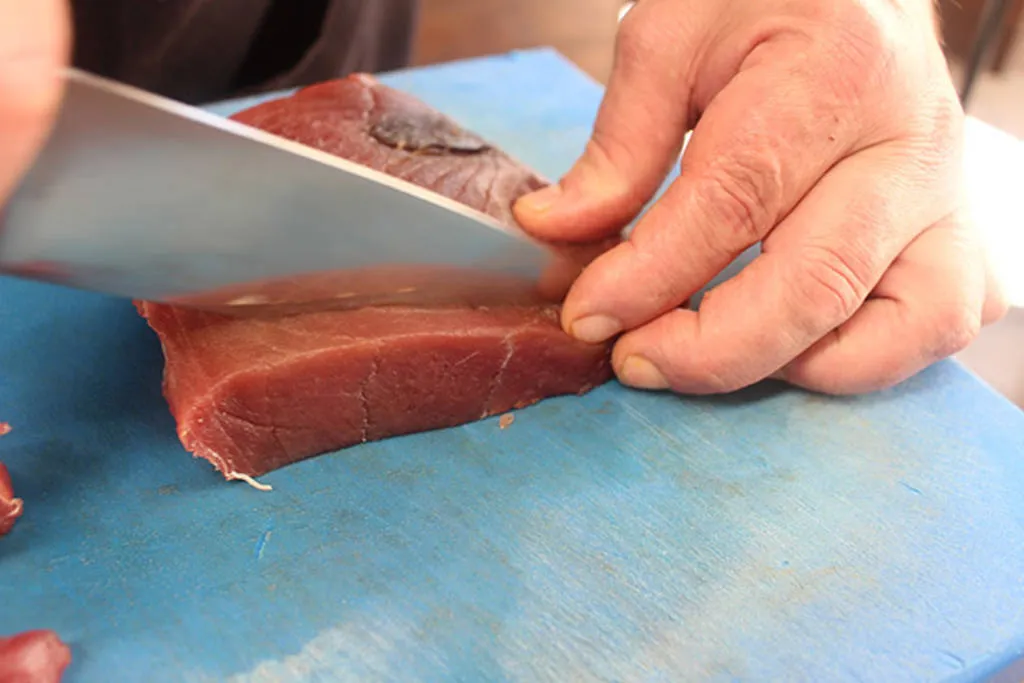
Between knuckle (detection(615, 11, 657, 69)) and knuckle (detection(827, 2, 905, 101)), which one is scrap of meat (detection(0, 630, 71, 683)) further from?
knuckle (detection(827, 2, 905, 101))

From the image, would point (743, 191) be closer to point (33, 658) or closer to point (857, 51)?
point (857, 51)

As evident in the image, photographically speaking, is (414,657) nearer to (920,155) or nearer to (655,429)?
(655,429)

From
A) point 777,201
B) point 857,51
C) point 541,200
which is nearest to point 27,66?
point 541,200

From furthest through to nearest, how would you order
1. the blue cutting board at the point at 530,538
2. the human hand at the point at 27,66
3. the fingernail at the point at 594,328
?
1. the fingernail at the point at 594,328
2. the blue cutting board at the point at 530,538
3. the human hand at the point at 27,66

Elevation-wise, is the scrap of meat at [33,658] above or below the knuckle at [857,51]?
below

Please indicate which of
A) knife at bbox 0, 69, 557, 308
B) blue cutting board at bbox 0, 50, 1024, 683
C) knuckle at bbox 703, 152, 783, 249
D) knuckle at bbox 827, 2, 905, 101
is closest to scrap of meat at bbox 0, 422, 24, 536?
blue cutting board at bbox 0, 50, 1024, 683

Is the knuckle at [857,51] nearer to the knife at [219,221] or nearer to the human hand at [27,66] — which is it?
the knife at [219,221]

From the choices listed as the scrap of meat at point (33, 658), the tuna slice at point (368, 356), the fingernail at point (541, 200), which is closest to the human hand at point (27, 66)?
the tuna slice at point (368, 356)
